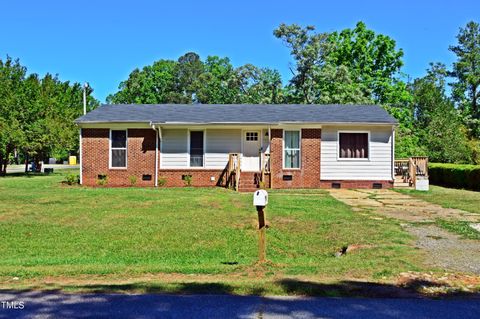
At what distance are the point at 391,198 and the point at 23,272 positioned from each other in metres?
13.0

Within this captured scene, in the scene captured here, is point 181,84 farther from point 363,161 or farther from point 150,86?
point 363,161

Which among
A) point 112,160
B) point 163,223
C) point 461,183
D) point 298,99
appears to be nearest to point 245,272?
point 163,223

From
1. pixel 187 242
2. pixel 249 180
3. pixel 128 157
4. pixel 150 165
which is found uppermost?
pixel 128 157

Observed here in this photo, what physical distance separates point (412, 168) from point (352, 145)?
8.84 ft

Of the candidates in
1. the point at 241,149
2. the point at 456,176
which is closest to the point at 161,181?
the point at 241,149

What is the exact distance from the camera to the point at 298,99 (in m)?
39.4

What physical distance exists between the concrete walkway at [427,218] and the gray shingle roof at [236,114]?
3519 mm

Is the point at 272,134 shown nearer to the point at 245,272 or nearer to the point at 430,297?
the point at 245,272

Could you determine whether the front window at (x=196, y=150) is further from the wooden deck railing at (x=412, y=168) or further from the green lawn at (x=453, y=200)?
the wooden deck railing at (x=412, y=168)

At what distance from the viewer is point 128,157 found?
21.4m

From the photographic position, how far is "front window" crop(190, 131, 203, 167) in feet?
70.5

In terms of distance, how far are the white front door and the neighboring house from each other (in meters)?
0.04

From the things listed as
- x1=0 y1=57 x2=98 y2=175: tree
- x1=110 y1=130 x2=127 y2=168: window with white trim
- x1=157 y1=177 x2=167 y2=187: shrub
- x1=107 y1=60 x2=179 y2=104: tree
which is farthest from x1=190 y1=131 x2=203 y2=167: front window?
x1=107 y1=60 x2=179 y2=104: tree

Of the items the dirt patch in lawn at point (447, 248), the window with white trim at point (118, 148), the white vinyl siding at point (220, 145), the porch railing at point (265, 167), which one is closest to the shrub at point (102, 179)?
the window with white trim at point (118, 148)
